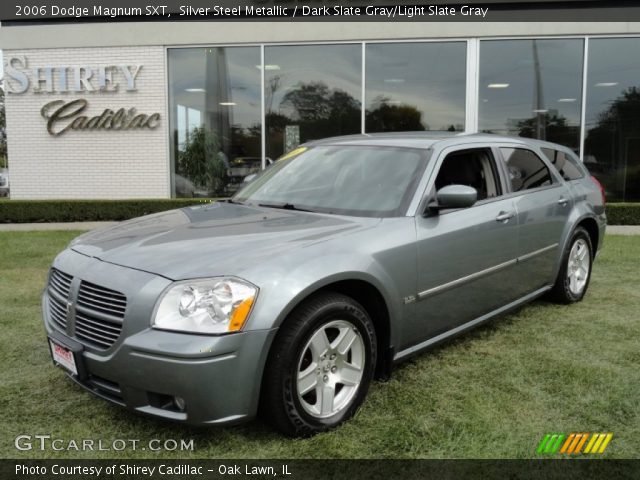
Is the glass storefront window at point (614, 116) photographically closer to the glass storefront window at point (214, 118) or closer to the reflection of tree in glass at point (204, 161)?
the glass storefront window at point (214, 118)

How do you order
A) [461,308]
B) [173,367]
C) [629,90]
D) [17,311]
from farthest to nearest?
[629,90] < [17,311] < [461,308] < [173,367]

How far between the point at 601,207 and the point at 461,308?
9.20ft

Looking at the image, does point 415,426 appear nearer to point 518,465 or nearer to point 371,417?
point 371,417

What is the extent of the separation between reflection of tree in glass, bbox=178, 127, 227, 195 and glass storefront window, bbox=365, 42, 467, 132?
3.67 meters

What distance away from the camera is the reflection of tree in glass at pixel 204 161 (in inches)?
508

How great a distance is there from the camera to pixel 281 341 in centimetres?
264

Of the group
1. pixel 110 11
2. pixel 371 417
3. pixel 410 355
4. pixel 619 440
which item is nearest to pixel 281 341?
pixel 371 417

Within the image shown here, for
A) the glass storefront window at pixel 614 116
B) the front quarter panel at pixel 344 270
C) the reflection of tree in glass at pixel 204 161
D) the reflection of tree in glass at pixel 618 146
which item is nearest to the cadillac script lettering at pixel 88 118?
the reflection of tree in glass at pixel 204 161

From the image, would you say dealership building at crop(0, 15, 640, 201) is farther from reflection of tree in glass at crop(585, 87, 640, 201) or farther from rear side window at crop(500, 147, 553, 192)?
rear side window at crop(500, 147, 553, 192)

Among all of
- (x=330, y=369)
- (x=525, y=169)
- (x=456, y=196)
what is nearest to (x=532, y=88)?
(x=525, y=169)

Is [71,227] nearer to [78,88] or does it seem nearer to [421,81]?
[78,88]

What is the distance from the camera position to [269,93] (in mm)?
12617

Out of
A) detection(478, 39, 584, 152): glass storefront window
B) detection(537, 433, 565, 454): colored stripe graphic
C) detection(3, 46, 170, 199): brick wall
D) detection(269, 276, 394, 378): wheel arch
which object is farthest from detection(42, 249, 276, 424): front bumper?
detection(3, 46, 170, 199): brick wall

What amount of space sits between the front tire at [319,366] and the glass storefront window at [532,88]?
9973 millimetres
